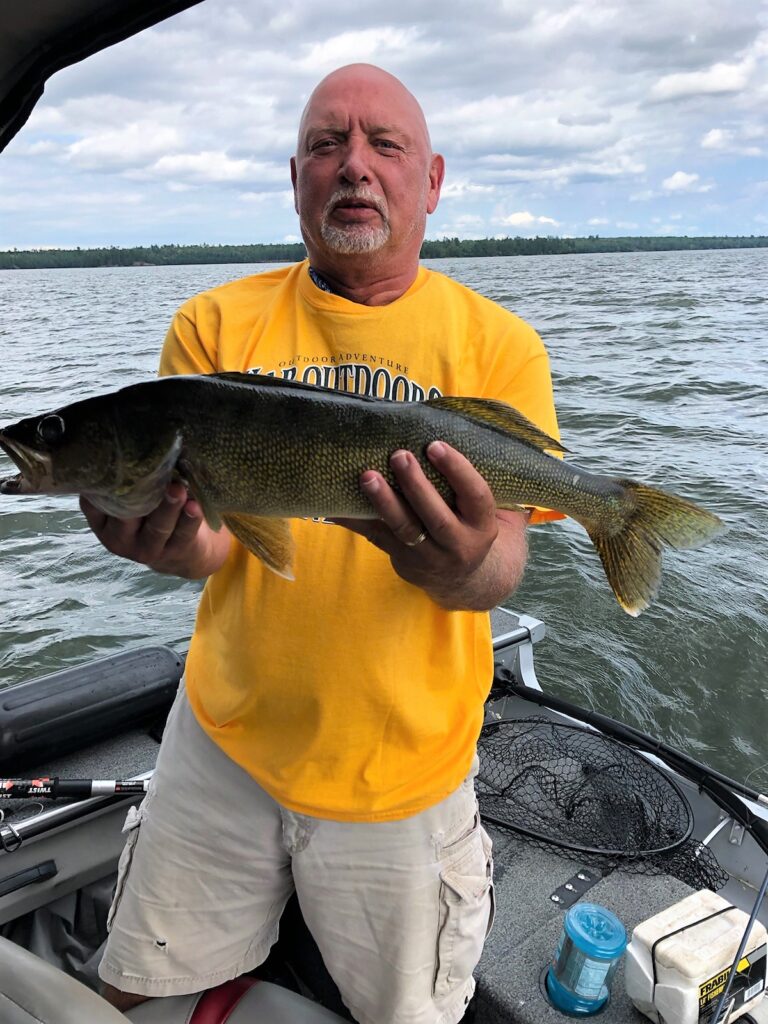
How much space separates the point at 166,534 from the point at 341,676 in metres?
0.66

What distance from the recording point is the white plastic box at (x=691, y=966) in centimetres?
265

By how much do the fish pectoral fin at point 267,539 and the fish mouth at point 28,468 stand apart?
50cm

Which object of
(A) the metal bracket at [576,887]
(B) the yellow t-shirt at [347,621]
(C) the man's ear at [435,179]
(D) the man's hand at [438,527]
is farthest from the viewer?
(A) the metal bracket at [576,887]

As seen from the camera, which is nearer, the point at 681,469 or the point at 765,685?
the point at 765,685

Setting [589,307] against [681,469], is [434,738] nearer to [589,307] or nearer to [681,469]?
[681,469]

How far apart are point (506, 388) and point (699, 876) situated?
2.49 m

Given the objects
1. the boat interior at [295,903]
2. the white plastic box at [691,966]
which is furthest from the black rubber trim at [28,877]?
the white plastic box at [691,966]

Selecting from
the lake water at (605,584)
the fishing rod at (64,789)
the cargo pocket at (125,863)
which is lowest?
the lake water at (605,584)

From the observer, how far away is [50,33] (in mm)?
1753

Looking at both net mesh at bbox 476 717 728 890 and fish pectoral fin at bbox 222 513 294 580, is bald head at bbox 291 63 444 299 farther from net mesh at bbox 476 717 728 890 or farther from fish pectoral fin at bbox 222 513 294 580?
net mesh at bbox 476 717 728 890

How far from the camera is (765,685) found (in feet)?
24.2

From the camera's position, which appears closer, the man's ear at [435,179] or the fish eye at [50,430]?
the fish eye at [50,430]

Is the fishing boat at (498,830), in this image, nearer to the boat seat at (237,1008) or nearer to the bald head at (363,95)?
the boat seat at (237,1008)

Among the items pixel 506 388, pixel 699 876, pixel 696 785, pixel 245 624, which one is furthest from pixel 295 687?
pixel 696 785
